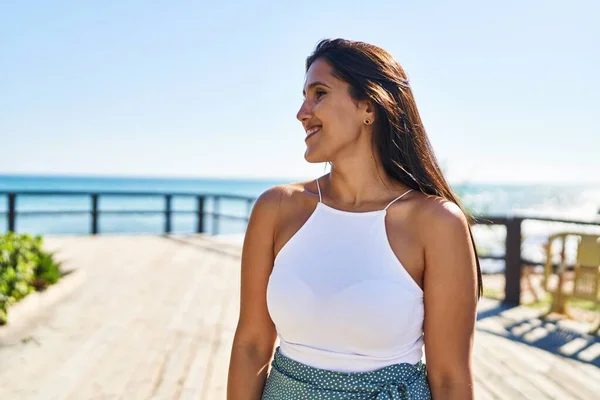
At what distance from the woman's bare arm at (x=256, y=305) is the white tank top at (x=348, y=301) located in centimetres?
10

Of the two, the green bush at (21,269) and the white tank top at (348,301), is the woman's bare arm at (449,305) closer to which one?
the white tank top at (348,301)

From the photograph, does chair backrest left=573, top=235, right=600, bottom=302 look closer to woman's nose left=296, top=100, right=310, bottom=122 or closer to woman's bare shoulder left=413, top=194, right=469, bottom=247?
woman's bare shoulder left=413, top=194, right=469, bottom=247

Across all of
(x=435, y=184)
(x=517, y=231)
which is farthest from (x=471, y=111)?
(x=435, y=184)

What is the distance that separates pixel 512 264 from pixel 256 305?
4847mm

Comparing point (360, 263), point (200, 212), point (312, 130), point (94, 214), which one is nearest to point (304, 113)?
point (312, 130)

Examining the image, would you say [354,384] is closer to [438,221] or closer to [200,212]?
[438,221]

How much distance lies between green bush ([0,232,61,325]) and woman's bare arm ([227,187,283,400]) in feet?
11.0

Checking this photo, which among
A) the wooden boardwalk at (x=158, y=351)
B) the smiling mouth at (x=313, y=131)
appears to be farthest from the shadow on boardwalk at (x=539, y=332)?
the smiling mouth at (x=313, y=131)

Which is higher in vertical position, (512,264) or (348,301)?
(348,301)

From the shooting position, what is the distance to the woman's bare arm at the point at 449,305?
121 centimetres

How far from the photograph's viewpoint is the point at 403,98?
133cm

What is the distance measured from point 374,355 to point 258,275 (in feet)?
1.09

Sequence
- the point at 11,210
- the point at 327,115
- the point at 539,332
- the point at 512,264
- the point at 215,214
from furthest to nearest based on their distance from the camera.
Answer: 1. the point at 215,214
2. the point at 11,210
3. the point at 512,264
4. the point at 539,332
5. the point at 327,115

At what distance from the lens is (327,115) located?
130 centimetres
